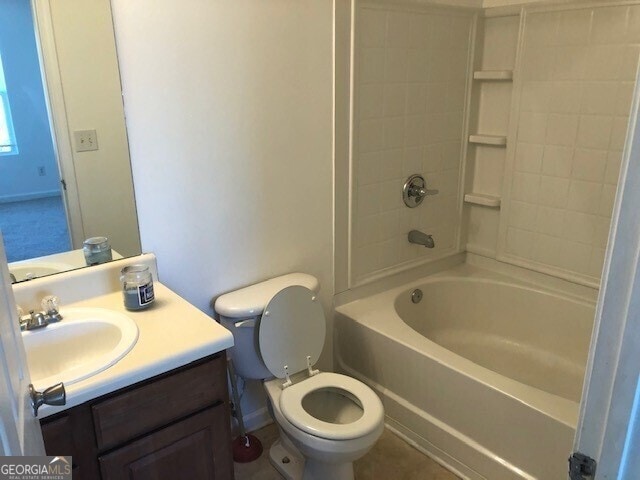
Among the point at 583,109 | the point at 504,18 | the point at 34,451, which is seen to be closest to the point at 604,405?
the point at 34,451

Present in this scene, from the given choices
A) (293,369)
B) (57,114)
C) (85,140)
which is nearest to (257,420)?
(293,369)

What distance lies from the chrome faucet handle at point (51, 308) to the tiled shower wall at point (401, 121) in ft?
4.32

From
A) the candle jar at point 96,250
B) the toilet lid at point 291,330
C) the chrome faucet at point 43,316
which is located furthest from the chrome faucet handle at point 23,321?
the toilet lid at point 291,330

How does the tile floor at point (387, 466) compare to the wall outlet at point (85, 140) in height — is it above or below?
below

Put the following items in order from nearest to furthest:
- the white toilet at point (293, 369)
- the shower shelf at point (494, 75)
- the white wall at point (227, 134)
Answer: the white wall at point (227, 134) → the white toilet at point (293, 369) → the shower shelf at point (494, 75)

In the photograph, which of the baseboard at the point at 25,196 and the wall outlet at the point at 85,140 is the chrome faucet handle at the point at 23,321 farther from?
the wall outlet at the point at 85,140

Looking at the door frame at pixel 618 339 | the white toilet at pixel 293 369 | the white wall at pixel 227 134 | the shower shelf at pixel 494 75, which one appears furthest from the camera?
the shower shelf at pixel 494 75

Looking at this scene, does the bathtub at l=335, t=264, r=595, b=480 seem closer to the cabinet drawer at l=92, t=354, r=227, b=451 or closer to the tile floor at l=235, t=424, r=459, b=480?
the tile floor at l=235, t=424, r=459, b=480

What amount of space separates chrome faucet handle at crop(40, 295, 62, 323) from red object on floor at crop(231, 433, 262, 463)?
100 cm

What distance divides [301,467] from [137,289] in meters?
1.02

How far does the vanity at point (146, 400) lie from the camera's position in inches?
51.9

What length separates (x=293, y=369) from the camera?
2137 millimetres

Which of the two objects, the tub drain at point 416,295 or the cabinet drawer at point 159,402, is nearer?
the cabinet drawer at point 159,402

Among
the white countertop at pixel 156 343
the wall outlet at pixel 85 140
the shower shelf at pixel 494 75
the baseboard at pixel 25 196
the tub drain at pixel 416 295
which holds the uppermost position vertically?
the shower shelf at pixel 494 75
